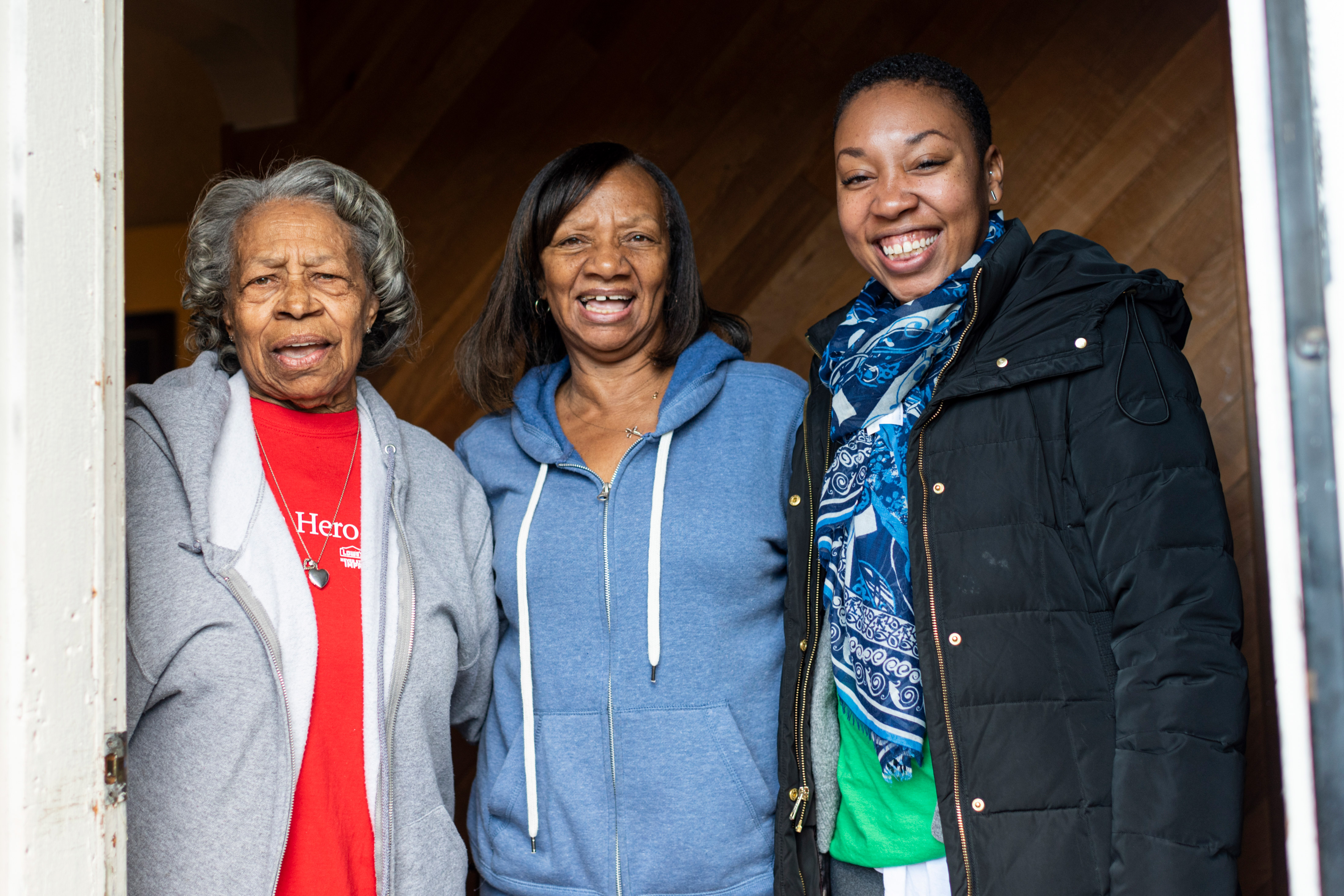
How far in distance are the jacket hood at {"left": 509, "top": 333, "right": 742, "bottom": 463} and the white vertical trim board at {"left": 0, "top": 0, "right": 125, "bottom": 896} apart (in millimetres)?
874

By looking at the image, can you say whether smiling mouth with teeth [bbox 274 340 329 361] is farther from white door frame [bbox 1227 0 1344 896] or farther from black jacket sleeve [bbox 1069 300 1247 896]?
white door frame [bbox 1227 0 1344 896]

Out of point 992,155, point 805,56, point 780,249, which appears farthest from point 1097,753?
point 805,56

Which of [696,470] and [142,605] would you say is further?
[696,470]

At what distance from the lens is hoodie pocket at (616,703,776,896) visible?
1.64 metres

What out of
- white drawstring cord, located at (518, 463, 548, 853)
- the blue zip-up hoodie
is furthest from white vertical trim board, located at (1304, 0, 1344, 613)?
white drawstring cord, located at (518, 463, 548, 853)

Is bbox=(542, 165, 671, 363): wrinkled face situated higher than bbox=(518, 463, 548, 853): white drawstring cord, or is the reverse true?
bbox=(542, 165, 671, 363): wrinkled face

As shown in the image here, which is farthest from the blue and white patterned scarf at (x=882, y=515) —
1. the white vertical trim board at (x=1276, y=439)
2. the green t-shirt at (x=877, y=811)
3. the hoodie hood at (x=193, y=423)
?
the hoodie hood at (x=193, y=423)

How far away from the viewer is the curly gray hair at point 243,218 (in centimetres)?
179

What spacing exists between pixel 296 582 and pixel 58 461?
0.57 metres

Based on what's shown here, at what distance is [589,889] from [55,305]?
1.15m

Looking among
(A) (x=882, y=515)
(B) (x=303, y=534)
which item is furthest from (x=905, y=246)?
(B) (x=303, y=534)

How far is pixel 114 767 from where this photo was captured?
3.48 feet

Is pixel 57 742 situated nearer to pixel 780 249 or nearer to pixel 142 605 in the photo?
pixel 142 605

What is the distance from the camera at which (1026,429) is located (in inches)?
53.6
